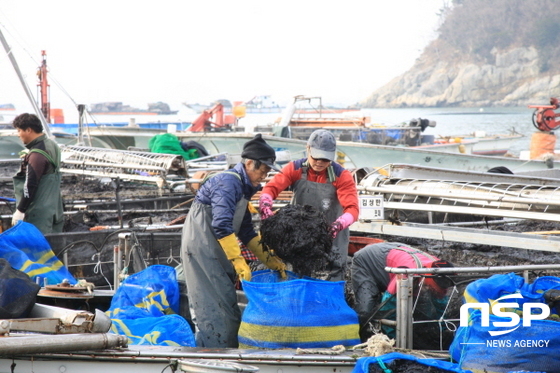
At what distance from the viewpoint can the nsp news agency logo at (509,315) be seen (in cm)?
329

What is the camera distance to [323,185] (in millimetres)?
4879

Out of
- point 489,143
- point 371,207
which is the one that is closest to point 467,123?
point 489,143

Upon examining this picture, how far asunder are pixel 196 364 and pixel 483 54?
463ft

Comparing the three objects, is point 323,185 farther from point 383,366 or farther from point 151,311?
point 383,366

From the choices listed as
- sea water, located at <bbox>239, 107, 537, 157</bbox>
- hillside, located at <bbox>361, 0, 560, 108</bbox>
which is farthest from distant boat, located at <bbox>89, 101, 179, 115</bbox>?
hillside, located at <bbox>361, 0, 560, 108</bbox>

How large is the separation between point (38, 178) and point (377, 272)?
3.45 m

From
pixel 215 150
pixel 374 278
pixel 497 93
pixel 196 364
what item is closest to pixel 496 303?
pixel 374 278

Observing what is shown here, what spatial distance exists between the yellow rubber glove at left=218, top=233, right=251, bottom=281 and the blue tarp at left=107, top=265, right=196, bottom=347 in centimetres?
64

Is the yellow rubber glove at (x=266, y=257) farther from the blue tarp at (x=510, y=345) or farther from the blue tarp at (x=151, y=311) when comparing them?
the blue tarp at (x=510, y=345)

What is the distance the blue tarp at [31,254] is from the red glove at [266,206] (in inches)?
67.9

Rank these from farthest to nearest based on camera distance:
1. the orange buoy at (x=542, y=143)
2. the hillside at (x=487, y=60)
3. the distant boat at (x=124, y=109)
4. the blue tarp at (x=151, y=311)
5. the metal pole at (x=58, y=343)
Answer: the hillside at (x=487, y=60) → the distant boat at (x=124, y=109) → the orange buoy at (x=542, y=143) → the blue tarp at (x=151, y=311) → the metal pole at (x=58, y=343)

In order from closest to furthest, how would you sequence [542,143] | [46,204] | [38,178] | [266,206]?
[266,206] < [38,178] < [46,204] < [542,143]

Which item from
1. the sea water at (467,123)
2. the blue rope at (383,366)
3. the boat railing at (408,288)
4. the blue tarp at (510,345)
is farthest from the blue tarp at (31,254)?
the sea water at (467,123)

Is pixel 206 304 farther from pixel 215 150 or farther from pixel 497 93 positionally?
pixel 497 93
